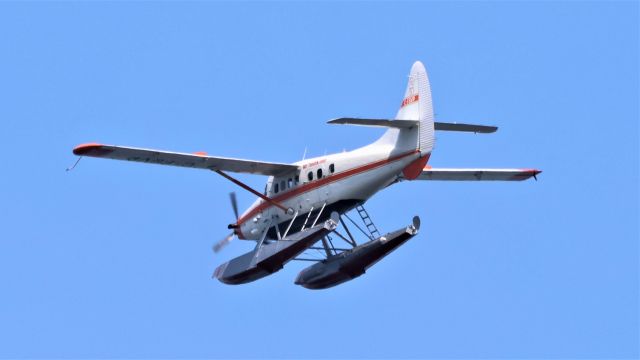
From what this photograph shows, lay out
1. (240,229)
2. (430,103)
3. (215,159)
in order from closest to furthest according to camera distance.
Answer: (430,103) < (215,159) < (240,229)

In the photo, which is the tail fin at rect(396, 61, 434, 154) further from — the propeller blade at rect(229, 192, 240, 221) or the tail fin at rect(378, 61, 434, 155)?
the propeller blade at rect(229, 192, 240, 221)

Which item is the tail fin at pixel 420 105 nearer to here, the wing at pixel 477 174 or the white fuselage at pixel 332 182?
the white fuselage at pixel 332 182

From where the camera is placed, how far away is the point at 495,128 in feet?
115

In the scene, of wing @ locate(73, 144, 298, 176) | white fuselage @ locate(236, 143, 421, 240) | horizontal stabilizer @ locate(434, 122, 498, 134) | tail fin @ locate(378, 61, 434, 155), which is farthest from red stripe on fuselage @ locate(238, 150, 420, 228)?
horizontal stabilizer @ locate(434, 122, 498, 134)

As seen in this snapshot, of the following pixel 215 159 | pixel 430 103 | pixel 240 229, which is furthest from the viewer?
pixel 240 229

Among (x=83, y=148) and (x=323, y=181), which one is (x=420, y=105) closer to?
(x=323, y=181)

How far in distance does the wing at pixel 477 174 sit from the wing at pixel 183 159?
485 centimetres

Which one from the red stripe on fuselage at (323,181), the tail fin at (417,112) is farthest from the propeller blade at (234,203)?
the tail fin at (417,112)

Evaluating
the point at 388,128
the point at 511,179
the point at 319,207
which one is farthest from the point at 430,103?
the point at 511,179

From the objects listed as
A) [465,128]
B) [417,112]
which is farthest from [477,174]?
[417,112]

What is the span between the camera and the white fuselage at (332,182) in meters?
34.3

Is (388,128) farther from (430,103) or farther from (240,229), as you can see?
(240,229)

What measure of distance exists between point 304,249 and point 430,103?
5002 millimetres

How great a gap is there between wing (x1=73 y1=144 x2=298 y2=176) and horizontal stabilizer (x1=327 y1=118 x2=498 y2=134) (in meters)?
4.21
